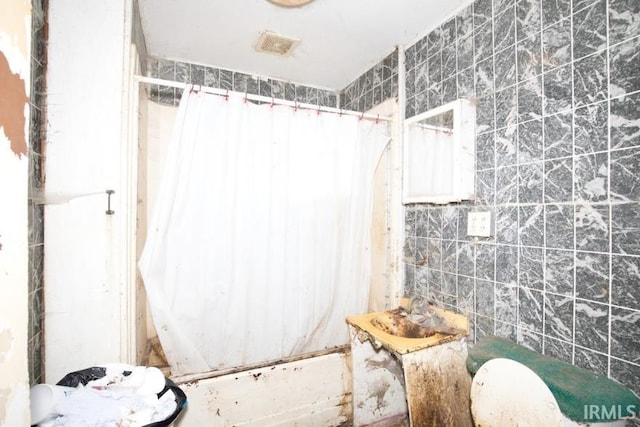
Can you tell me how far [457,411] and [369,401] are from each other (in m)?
0.46

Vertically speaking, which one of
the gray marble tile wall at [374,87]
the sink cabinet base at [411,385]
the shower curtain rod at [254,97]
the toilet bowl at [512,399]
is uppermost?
the gray marble tile wall at [374,87]

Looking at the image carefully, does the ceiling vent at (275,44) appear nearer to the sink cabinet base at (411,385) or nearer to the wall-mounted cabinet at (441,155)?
the wall-mounted cabinet at (441,155)

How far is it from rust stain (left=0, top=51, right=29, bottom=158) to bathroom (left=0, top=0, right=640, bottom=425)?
0.03 m

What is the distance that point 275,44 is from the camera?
6.28 feet

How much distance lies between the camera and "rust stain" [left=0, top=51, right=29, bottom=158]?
0.66 m

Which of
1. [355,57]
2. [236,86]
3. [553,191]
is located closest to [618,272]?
[553,191]

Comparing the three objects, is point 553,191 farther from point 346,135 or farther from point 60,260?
point 60,260

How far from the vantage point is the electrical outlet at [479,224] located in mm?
1350

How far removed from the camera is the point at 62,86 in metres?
1.18

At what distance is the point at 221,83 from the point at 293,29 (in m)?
0.74

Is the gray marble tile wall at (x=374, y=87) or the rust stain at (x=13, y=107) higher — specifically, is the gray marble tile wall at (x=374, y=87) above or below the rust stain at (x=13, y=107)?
above

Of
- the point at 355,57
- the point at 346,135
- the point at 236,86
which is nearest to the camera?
the point at 346,135

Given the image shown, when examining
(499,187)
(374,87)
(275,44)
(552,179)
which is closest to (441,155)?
(499,187)

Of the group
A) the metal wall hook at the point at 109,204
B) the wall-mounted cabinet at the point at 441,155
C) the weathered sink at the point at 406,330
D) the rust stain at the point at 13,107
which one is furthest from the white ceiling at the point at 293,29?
the weathered sink at the point at 406,330
